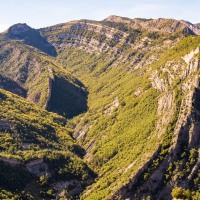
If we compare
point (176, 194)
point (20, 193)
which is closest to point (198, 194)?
point (176, 194)

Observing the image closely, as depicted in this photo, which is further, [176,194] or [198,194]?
[198,194]

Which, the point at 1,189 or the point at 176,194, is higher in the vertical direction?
the point at 176,194

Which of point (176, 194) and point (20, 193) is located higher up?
point (176, 194)

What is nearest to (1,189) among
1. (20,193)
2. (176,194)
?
(20,193)

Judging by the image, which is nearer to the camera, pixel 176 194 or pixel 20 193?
pixel 176 194

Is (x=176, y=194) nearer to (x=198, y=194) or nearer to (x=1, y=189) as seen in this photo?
(x=198, y=194)

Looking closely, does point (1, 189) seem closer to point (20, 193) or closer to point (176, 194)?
point (20, 193)
